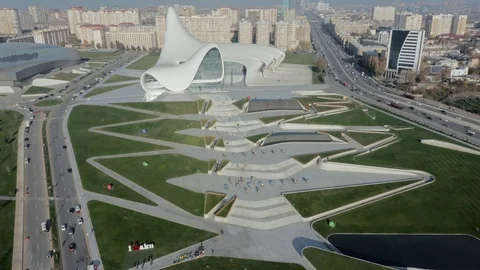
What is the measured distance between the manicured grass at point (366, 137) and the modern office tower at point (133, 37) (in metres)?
112

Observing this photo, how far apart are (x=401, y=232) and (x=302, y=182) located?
1010cm

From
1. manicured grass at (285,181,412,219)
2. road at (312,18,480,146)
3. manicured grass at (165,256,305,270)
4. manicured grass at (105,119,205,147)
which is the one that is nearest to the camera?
manicured grass at (165,256,305,270)

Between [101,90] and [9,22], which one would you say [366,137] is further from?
[9,22]

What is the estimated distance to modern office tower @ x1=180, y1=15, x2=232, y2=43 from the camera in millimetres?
142250

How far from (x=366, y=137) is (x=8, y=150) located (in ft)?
139

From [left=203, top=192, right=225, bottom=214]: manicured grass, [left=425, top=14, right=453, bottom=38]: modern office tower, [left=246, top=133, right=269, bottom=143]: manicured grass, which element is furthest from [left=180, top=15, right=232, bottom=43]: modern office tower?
[left=203, top=192, right=225, bottom=214]: manicured grass

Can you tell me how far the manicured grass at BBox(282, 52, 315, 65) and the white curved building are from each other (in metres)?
23.0

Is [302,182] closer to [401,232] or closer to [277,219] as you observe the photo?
[277,219]

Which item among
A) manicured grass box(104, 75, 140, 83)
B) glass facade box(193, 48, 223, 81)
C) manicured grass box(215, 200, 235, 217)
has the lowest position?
manicured grass box(215, 200, 235, 217)

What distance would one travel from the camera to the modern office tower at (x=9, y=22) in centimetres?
16250

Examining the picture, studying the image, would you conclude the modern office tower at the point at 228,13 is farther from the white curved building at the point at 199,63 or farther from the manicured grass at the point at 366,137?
the manicured grass at the point at 366,137

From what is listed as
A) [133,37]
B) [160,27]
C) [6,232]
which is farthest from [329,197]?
[133,37]

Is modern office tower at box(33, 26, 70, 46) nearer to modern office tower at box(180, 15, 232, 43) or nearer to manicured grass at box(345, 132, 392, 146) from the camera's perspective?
modern office tower at box(180, 15, 232, 43)

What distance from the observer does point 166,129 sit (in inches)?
1948
